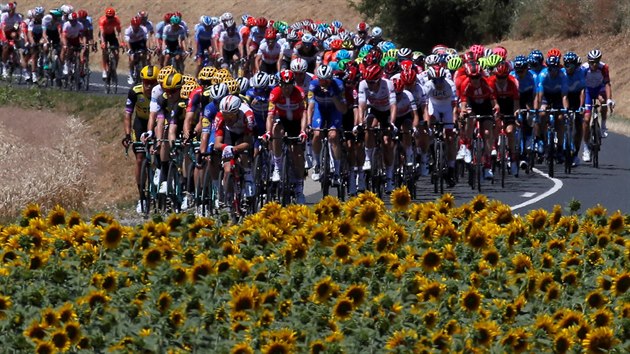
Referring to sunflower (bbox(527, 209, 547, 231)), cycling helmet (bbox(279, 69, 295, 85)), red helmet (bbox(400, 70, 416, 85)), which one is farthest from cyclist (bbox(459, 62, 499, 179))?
sunflower (bbox(527, 209, 547, 231))

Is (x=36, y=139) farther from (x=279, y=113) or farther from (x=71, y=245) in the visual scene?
(x=71, y=245)

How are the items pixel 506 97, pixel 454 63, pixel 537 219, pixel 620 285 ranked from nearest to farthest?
pixel 620 285 → pixel 537 219 → pixel 506 97 → pixel 454 63

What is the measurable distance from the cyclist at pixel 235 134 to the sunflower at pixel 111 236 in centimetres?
954

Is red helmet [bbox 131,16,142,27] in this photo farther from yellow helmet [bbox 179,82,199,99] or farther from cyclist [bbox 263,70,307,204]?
cyclist [bbox 263,70,307,204]

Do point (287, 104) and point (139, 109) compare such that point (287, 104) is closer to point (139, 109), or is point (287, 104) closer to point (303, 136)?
point (303, 136)

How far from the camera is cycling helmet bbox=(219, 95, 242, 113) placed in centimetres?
2000

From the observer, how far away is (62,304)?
949 cm

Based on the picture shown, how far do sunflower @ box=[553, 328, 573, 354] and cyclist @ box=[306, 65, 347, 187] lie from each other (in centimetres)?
1376

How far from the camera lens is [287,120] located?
2211cm

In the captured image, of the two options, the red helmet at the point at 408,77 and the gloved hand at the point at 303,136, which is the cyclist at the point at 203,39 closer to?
the red helmet at the point at 408,77

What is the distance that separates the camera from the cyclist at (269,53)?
3588 cm

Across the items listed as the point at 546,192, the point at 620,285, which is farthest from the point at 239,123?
the point at 620,285

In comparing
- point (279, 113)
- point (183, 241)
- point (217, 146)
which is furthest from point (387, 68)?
point (183, 241)

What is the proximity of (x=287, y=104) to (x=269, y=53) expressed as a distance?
45.7ft
